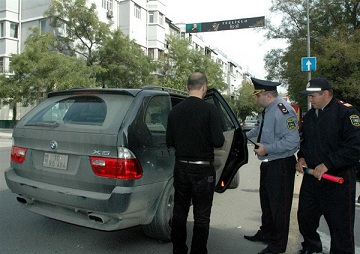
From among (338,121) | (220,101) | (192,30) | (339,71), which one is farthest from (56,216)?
(192,30)

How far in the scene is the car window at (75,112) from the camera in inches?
147

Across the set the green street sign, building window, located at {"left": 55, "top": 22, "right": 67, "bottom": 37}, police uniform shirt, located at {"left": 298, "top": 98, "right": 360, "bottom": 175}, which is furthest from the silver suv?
the green street sign

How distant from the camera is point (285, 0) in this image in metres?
29.7

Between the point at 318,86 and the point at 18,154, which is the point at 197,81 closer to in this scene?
the point at 318,86

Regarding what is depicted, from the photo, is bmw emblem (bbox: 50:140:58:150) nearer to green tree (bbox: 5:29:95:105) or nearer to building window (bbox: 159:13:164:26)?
green tree (bbox: 5:29:95:105)

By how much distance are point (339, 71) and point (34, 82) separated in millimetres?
21110

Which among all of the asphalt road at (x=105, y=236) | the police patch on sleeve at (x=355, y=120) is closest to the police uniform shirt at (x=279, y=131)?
the police patch on sleeve at (x=355, y=120)

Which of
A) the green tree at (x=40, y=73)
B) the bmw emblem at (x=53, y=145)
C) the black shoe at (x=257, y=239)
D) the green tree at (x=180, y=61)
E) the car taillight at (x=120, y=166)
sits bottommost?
the black shoe at (x=257, y=239)

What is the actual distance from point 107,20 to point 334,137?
32.6m

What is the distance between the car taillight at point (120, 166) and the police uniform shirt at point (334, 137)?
5.52 feet

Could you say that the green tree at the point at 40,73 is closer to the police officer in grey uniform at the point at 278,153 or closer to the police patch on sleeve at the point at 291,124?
the police officer in grey uniform at the point at 278,153

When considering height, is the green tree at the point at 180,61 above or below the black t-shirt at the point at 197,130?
above

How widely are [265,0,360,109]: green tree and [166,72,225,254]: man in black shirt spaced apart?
2141 cm

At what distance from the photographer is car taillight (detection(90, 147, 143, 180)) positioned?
3.33 meters
